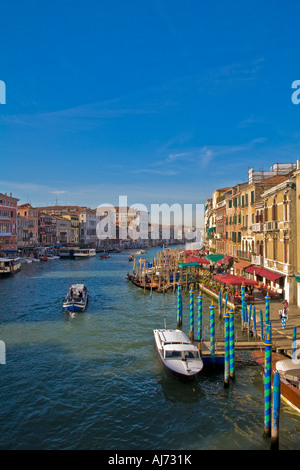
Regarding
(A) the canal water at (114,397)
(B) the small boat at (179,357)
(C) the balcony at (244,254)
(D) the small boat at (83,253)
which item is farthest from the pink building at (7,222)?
(B) the small boat at (179,357)

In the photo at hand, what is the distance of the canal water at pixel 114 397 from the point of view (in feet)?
38.7

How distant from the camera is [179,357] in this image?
16562 millimetres

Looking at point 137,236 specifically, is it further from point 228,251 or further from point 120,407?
point 120,407

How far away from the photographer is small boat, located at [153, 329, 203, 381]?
1559 cm

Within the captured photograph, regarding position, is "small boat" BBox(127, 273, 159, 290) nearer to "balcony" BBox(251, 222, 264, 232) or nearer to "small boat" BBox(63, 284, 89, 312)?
"small boat" BBox(63, 284, 89, 312)

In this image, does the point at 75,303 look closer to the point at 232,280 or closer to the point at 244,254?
the point at 232,280

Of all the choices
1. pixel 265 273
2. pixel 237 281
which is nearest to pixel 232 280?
pixel 237 281

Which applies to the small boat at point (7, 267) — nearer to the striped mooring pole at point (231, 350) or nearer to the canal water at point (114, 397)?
the canal water at point (114, 397)

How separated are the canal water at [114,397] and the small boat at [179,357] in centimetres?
58

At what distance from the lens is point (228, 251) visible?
44.8 metres

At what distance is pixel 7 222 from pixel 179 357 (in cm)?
Answer: 6374

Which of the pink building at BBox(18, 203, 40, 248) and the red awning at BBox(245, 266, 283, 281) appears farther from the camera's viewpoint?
the pink building at BBox(18, 203, 40, 248)

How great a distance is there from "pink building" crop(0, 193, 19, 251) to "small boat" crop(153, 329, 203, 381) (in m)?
59.7

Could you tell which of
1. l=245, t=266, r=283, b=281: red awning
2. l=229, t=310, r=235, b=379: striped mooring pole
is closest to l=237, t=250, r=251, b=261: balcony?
l=245, t=266, r=283, b=281: red awning
